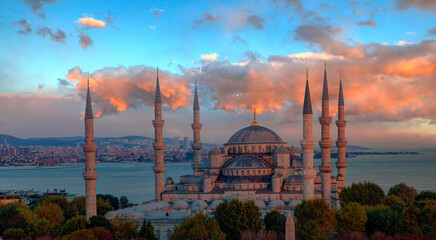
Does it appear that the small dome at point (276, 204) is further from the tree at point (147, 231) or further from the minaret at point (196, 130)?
the minaret at point (196, 130)

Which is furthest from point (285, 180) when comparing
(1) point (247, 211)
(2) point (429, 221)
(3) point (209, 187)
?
(2) point (429, 221)

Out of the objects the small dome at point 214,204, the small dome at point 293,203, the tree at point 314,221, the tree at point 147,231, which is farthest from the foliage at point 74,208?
the tree at point 314,221

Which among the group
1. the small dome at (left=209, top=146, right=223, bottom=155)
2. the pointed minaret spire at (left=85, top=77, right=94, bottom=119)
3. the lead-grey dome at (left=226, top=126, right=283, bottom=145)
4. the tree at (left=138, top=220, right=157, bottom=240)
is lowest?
the tree at (left=138, top=220, right=157, bottom=240)

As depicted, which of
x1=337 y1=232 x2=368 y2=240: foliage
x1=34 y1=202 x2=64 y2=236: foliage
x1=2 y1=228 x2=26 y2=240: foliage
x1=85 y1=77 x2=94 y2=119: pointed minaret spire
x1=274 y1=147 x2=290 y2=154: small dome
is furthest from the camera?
x1=274 y1=147 x2=290 y2=154: small dome

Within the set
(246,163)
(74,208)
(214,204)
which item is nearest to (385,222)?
(214,204)

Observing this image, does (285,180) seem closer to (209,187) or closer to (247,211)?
(209,187)

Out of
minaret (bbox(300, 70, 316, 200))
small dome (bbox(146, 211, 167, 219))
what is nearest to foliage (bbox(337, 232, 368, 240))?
minaret (bbox(300, 70, 316, 200))

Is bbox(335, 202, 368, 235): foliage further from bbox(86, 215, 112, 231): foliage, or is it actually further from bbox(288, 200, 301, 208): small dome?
bbox(86, 215, 112, 231): foliage
